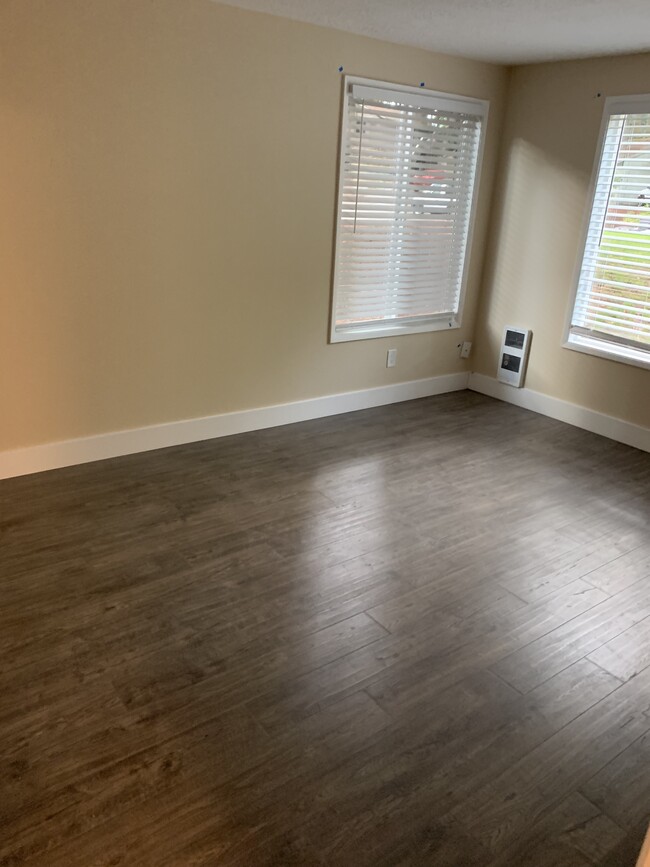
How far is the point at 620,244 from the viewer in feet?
13.8

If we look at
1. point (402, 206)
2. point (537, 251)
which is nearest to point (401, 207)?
point (402, 206)

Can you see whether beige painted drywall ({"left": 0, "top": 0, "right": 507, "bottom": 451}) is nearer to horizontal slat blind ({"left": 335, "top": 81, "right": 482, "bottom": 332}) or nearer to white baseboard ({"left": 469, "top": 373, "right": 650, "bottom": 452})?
horizontal slat blind ({"left": 335, "top": 81, "right": 482, "bottom": 332})

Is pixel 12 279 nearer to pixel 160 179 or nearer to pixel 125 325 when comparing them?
pixel 125 325

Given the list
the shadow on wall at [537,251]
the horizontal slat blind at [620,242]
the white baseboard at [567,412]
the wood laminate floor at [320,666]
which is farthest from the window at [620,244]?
the wood laminate floor at [320,666]

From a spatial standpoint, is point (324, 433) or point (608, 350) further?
point (608, 350)

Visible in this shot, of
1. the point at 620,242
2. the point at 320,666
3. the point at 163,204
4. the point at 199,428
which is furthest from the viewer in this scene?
the point at 620,242

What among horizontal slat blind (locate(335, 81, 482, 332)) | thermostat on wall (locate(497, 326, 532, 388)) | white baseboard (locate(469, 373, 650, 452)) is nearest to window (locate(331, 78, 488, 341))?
horizontal slat blind (locate(335, 81, 482, 332))

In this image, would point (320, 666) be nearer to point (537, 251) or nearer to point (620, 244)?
point (620, 244)

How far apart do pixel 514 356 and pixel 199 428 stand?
2.48 m

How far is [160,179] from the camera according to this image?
3432mm

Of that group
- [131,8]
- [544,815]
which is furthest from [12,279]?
[544,815]

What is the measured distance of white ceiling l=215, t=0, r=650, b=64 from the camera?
119 inches

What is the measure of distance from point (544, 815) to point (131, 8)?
3.64 m

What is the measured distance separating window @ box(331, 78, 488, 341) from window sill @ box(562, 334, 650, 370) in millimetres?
966
